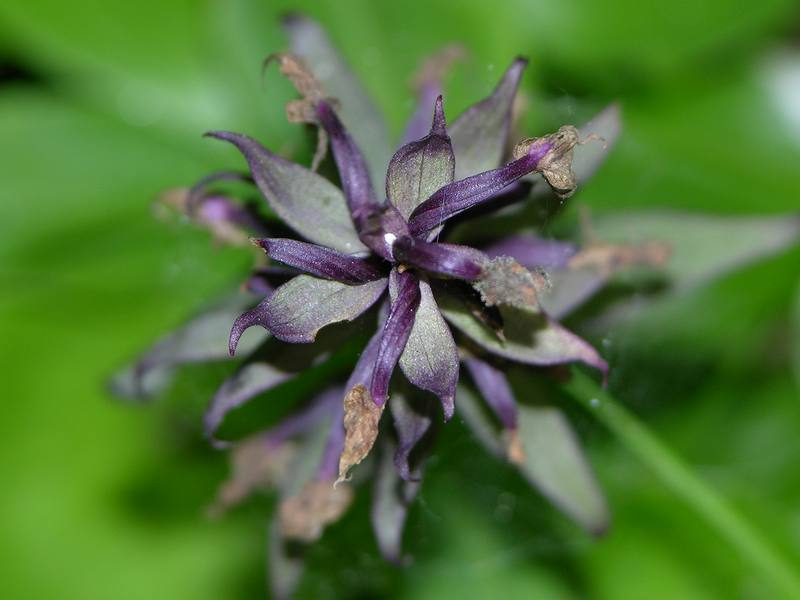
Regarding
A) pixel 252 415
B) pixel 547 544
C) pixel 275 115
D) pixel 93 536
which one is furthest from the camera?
pixel 93 536

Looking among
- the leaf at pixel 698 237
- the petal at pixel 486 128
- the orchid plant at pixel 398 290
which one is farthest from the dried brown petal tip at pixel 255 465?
the leaf at pixel 698 237

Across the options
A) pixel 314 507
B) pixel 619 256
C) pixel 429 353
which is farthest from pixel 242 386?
pixel 619 256

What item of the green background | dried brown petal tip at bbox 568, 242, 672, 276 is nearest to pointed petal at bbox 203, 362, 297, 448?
dried brown petal tip at bbox 568, 242, 672, 276

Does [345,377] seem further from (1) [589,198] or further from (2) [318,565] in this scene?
(1) [589,198]

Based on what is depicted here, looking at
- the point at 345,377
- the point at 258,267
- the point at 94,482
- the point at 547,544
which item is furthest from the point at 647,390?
the point at 94,482

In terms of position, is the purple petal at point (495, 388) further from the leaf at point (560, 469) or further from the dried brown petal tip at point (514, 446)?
the leaf at point (560, 469)

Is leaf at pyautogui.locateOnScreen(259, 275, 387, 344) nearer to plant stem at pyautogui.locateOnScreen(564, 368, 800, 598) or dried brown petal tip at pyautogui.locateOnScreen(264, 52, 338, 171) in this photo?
dried brown petal tip at pyautogui.locateOnScreen(264, 52, 338, 171)

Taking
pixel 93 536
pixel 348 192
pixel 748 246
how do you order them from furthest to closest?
pixel 93 536
pixel 748 246
pixel 348 192

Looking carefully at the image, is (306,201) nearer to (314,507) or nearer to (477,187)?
(477,187)
